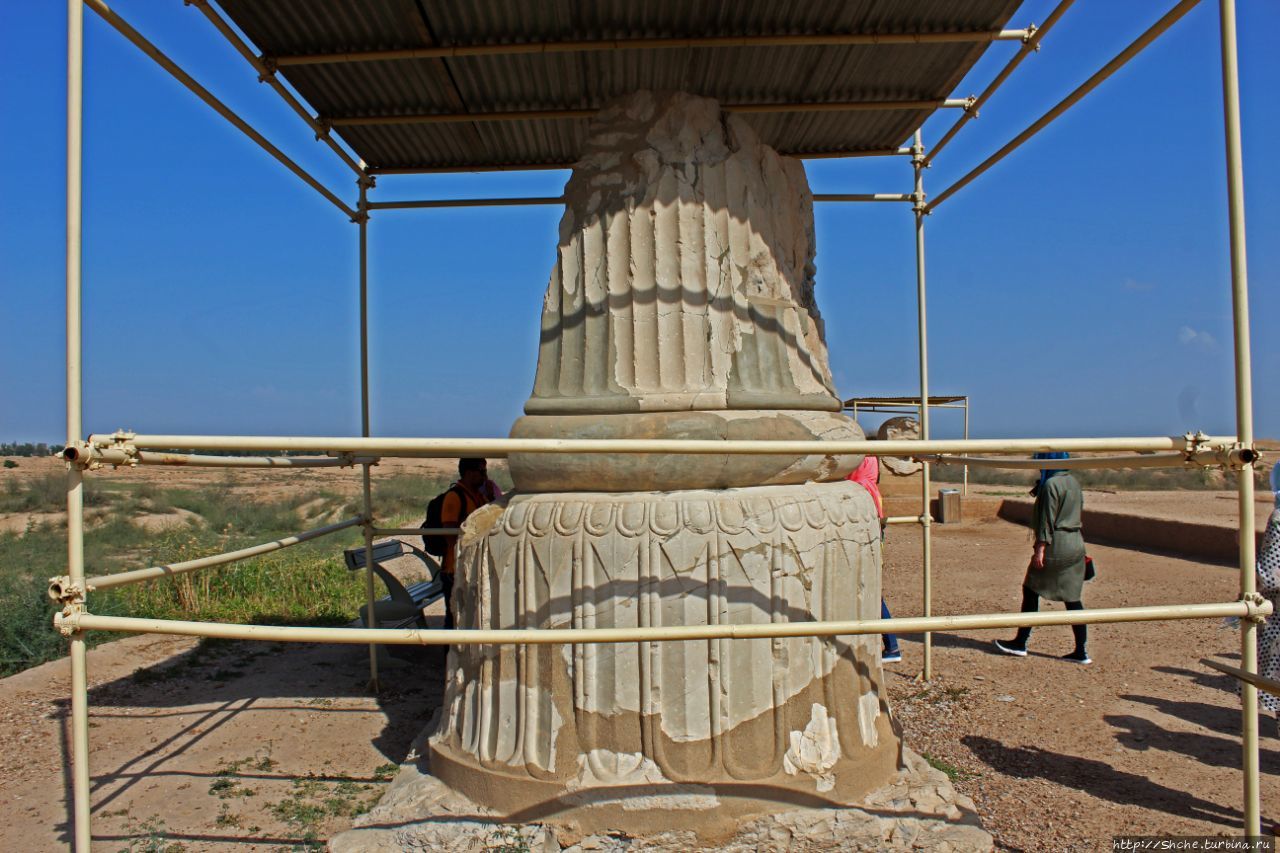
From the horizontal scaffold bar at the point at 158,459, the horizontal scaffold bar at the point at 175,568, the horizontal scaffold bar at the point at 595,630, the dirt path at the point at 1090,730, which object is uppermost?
the horizontal scaffold bar at the point at 158,459

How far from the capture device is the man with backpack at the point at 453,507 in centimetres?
593

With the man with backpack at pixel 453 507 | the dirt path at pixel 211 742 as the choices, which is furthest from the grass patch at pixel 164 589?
the man with backpack at pixel 453 507

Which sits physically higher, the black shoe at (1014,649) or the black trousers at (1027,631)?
the black trousers at (1027,631)

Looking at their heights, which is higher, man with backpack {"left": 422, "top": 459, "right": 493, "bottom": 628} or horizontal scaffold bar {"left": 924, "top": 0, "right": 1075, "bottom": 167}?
horizontal scaffold bar {"left": 924, "top": 0, "right": 1075, "bottom": 167}

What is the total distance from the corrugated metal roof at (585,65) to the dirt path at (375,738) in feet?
11.6

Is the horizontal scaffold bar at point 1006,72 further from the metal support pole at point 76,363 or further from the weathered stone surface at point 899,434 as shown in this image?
the weathered stone surface at point 899,434

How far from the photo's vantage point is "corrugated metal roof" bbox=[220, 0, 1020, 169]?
4027mm

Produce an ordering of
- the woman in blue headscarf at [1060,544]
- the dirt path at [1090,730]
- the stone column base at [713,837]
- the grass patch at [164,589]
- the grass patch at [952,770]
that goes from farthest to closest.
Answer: the grass patch at [164,589] < the woman in blue headscarf at [1060,544] < the grass patch at [952,770] < the dirt path at [1090,730] < the stone column base at [713,837]

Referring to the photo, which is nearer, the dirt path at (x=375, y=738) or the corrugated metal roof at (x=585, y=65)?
the dirt path at (x=375, y=738)

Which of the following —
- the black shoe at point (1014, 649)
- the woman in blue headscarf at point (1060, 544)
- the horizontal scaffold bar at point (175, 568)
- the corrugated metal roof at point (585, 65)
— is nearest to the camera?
the horizontal scaffold bar at point (175, 568)

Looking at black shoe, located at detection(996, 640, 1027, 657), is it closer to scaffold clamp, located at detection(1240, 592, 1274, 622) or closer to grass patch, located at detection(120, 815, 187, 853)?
scaffold clamp, located at detection(1240, 592, 1274, 622)

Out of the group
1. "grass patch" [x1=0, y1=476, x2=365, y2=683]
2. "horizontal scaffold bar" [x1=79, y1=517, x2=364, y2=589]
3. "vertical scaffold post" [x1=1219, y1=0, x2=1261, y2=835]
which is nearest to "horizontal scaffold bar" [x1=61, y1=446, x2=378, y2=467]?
"horizontal scaffold bar" [x1=79, y1=517, x2=364, y2=589]

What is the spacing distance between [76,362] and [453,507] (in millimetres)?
3678

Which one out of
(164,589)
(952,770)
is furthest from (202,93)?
(164,589)
